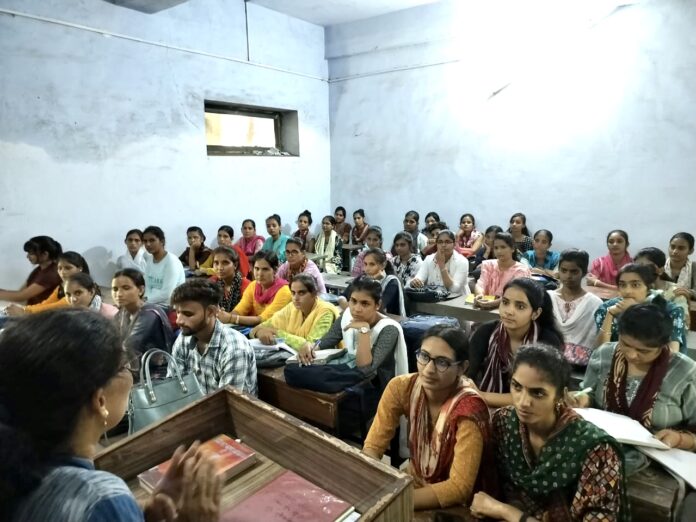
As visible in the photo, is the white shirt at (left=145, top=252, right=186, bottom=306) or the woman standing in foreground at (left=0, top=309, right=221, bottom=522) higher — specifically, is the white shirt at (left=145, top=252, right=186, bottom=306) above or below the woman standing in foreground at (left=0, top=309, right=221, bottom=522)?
below

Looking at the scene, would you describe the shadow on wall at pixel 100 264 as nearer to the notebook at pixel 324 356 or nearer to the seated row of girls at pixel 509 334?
the notebook at pixel 324 356

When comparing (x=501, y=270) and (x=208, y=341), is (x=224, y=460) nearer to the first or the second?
(x=208, y=341)

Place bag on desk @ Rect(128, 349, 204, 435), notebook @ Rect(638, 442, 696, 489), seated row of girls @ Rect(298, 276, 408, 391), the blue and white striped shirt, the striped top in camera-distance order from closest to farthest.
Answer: the striped top < notebook @ Rect(638, 442, 696, 489) < bag on desk @ Rect(128, 349, 204, 435) < the blue and white striped shirt < seated row of girls @ Rect(298, 276, 408, 391)

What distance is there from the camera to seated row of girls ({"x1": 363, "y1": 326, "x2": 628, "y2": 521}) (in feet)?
4.76

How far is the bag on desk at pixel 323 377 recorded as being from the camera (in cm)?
250

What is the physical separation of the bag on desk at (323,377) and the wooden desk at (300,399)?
0.12 feet

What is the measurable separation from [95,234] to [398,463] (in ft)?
15.2

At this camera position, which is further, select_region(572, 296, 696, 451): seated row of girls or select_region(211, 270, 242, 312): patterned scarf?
select_region(211, 270, 242, 312): patterned scarf

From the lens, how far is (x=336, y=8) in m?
7.30

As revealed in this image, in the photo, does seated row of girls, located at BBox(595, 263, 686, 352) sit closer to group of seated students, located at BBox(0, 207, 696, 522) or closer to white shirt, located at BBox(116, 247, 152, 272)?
group of seated students, located at BBox(0, 207, 696, 522)

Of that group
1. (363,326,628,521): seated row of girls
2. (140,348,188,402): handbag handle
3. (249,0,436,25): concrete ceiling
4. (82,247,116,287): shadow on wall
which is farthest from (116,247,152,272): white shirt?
(363,326,628,521): seated row of girls

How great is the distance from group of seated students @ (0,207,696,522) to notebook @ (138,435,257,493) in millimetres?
241

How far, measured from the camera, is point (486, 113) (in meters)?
6.95

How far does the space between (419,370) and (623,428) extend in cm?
82
